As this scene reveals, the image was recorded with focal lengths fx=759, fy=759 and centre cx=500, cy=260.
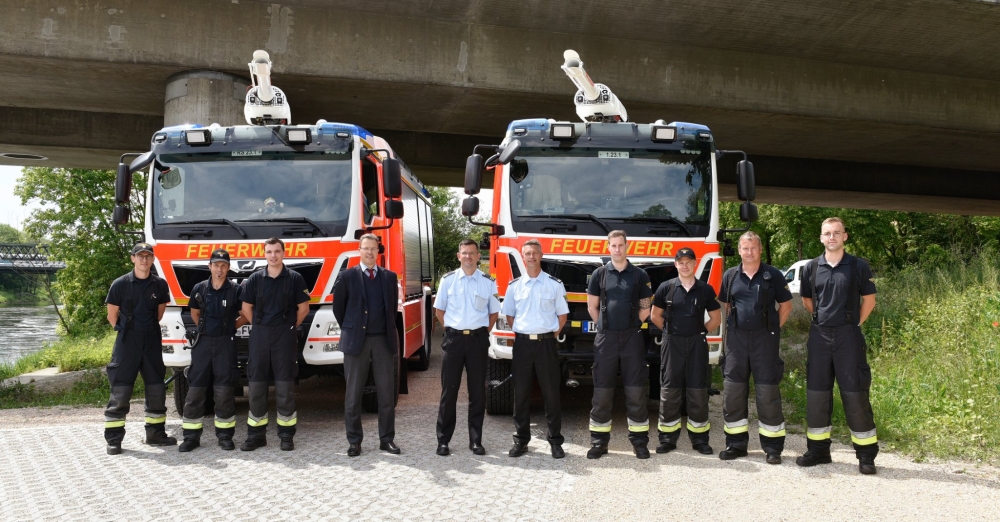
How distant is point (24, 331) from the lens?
33844mm

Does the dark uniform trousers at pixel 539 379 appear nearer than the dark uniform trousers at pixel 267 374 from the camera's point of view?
Yes

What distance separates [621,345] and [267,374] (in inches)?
123

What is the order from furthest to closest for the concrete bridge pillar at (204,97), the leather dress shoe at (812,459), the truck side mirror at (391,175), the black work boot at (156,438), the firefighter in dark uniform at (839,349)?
the concrete bridge pillar at (204,97) < the truck side mirror at (391,175) < the black work boot at (156,438) < the leather dress shoe at (812,459) < the firefighter in dark uniform at (839,349)

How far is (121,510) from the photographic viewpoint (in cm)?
485

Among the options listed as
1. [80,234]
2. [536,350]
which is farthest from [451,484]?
[80,234]

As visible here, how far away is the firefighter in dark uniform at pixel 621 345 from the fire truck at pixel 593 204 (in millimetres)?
557

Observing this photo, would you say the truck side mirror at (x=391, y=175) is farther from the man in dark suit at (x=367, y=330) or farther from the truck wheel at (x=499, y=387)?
the truck wheel at (x=499, y=387)

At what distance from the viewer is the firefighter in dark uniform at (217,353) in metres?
6.67

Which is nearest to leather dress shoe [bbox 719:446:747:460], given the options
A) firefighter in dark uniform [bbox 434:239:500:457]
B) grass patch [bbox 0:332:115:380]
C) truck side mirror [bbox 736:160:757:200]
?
firefighter in dark uniform [bbox 434:239:500:457]

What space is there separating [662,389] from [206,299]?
4096 millimetres

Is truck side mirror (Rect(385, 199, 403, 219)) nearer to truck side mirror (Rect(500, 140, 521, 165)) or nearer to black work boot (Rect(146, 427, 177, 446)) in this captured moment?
truck side mirror (Rect(500, 140, 521, 165))

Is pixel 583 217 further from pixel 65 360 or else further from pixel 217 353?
pixel 65 360

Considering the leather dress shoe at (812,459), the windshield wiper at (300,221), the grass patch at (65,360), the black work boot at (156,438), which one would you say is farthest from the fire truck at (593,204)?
the grass patch at (65,360)

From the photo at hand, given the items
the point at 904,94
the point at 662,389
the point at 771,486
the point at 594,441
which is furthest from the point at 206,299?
the point at 904,94
